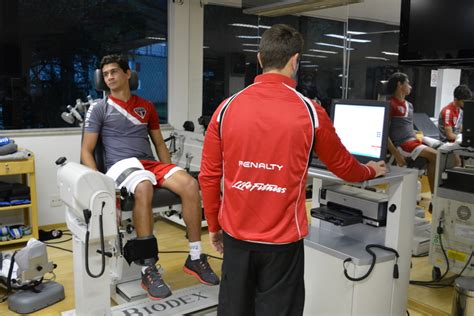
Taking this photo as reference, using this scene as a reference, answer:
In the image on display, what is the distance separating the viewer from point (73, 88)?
4336 millimetres

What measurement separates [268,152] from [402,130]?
3086 mm

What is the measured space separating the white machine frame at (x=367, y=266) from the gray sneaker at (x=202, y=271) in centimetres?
57

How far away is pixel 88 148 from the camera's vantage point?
114 inches

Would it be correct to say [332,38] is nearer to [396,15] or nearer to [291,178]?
[396,15]

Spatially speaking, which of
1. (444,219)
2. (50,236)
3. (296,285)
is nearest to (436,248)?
(444,219)

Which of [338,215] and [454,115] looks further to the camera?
[454,115]

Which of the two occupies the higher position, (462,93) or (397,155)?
(462,93)

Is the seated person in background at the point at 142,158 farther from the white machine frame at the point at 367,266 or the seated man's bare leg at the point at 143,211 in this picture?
the white machine frame at the point at 367,266

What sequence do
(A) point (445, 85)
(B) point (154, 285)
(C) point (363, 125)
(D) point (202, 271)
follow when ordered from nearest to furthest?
(C) point (363, 125) → (B) point (154, 285) → (D) point (202, 271) → (A) point (445, 85)

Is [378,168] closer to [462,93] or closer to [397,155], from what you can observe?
[397,155]

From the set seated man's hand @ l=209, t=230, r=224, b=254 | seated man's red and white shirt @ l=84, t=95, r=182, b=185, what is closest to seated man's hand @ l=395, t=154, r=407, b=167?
seated man's red and white shirt @ l=84, t=95, r=182, b=185

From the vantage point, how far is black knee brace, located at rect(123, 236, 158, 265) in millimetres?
2494

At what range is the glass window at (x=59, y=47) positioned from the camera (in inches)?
157

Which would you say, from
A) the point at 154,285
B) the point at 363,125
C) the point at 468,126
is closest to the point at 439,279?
the point at 468,126
